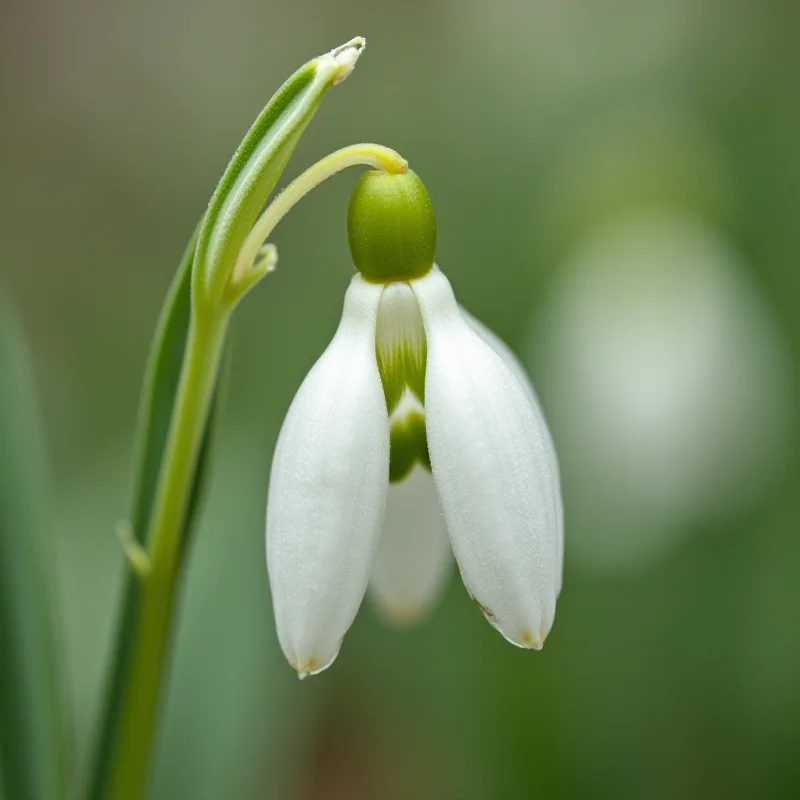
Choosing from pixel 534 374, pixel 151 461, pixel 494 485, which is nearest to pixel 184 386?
pixel 151 461

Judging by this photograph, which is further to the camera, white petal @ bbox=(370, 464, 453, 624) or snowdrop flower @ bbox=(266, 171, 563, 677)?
white petal @ bbox=(370, 464, 453, 624)

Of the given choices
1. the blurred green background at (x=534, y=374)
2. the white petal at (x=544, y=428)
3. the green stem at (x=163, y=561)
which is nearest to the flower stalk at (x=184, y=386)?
the green stem at (x=163, y=561)

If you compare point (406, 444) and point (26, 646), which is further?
point (26, 646)

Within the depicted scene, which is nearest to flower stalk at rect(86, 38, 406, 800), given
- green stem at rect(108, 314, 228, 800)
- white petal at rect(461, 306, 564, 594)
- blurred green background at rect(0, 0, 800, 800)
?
green stem at rect(108, 314, 228, 800)

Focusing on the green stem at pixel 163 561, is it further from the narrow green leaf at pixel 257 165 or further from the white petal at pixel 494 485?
the white petal at pixel 494 485

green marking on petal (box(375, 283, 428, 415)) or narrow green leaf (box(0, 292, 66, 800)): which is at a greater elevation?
green marking on petal (box(375, 283, 428, 415))

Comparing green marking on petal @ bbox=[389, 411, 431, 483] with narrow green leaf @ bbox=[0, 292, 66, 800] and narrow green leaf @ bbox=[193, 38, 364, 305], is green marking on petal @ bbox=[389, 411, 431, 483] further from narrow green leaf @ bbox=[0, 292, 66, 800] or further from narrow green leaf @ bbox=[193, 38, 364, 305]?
narrow green leaf @ bbox=[0, 292, 66, 800]

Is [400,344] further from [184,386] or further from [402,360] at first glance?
[184,386]
